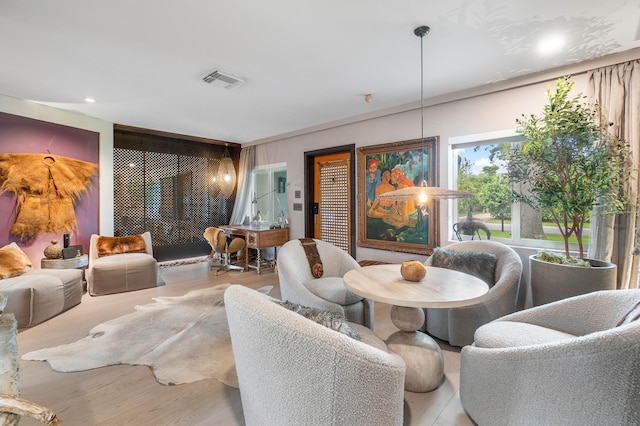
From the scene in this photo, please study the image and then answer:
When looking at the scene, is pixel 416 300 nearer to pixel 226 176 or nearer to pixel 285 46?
pixel 285 46

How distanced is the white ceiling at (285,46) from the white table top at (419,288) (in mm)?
1925

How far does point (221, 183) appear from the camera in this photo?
5.98m

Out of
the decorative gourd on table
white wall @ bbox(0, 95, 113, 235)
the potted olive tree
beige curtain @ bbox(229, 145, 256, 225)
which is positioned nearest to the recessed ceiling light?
the potted olive tree

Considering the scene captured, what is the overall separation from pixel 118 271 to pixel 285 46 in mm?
3715

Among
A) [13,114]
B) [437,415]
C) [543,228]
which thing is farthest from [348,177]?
[13,114]

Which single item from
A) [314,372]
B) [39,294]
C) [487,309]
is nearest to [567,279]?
[487,309]

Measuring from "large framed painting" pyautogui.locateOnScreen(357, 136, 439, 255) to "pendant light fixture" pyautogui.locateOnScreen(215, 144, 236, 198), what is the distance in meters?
2.83

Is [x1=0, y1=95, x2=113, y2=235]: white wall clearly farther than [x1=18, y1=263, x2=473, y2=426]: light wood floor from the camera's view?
Yes

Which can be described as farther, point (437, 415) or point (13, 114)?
point (13, 114)

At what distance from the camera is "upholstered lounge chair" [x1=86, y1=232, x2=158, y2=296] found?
3891 millimetres

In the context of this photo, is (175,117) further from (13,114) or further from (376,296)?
(376,296)

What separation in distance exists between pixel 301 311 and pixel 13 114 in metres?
4.98

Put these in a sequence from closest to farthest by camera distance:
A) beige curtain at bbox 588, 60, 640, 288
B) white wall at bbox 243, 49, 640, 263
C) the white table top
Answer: the white table top < beige curtain at bbox 588, 60, 640, 288 < white wall at bbox 243, 49, 640, 263

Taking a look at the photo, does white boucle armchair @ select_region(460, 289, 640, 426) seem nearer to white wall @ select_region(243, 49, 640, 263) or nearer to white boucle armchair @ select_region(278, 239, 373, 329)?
white boucle armchair @ select_region(278, 239, 373, 329)
